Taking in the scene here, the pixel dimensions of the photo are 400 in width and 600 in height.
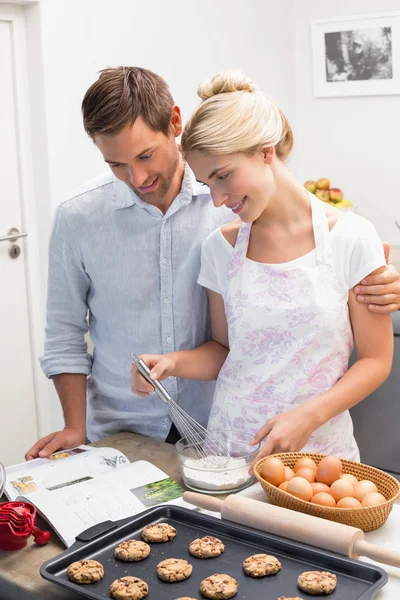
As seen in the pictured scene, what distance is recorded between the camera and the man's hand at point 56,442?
1.70 metres

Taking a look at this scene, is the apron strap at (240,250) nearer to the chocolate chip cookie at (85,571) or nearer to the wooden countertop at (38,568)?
the wooden countertop at (38,568)

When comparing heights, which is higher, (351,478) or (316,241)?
(316,241)

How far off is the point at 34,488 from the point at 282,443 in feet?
1.47

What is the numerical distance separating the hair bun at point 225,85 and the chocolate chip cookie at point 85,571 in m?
0.86

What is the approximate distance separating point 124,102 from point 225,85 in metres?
0.20

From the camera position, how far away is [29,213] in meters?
3.24

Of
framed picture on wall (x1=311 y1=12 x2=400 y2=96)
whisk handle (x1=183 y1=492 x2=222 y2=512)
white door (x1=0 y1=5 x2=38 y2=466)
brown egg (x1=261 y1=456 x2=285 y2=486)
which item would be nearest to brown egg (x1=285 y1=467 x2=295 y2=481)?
brown egg (x1=261 y1=456 x2=285 y2=486)

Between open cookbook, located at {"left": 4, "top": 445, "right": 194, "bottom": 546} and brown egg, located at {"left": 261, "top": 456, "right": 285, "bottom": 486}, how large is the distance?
0.14 meters

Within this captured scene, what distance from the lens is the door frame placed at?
3096mm

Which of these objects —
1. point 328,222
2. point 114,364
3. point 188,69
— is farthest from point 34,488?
point 188,69

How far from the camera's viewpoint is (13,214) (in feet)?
10.5

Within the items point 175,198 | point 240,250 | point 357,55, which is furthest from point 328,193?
point 240,250

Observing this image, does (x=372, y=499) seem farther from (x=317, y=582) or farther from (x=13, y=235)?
(x=13, y=235)

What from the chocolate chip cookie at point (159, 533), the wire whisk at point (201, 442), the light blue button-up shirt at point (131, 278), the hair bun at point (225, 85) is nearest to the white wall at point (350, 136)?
the light blue button-up shirt at point (131, 278)
